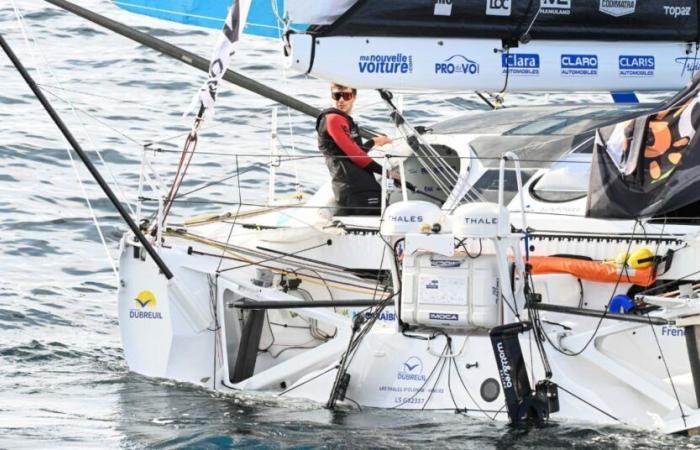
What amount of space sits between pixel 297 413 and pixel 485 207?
176cm

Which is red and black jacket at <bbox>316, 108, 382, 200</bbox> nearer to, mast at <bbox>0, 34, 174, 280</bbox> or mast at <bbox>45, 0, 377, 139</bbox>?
mast at <bbox>45, 0, 377, 139</bbox>

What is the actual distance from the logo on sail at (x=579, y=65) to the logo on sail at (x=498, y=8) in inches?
20.2

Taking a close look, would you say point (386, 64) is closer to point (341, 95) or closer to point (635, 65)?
point (341, 95)

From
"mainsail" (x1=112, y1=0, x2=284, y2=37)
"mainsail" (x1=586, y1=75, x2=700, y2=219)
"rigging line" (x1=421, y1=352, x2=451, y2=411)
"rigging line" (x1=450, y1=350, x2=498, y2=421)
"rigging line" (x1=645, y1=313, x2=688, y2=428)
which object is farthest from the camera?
"mainsail" (x1=112, y1=0, x2=284, y2=37)

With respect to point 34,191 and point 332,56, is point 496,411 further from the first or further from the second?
point 34,191

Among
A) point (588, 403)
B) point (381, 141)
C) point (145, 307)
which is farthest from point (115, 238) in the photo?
point (588, 403)

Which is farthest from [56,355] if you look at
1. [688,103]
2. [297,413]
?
[688,103]

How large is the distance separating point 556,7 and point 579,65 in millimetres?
433

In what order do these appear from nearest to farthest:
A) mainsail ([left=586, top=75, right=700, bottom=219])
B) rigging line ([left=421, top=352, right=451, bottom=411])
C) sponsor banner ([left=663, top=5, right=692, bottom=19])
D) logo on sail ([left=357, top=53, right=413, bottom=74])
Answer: rigging line ([left=421, top=352, right=451, bottom=411]) → mainsail ([left=586, top=75, right=700, bottom=219]) → logo on sail ([left=357, top=53, right=413, bottom=74]) → sponsor banner ([left=663, top=5, right=692, bottom=19])

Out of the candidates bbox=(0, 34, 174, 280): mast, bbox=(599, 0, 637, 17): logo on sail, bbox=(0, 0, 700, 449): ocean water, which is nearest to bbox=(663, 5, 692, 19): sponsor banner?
bbox=(599, 0, 637, 17): logo on sail

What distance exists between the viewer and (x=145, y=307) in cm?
1037

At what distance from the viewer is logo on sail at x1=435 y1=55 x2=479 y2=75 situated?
1061cm

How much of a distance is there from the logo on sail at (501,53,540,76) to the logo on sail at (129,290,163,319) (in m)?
2.83

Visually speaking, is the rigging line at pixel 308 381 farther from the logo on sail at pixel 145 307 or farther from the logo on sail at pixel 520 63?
the logo on sail at pixel 520 63
